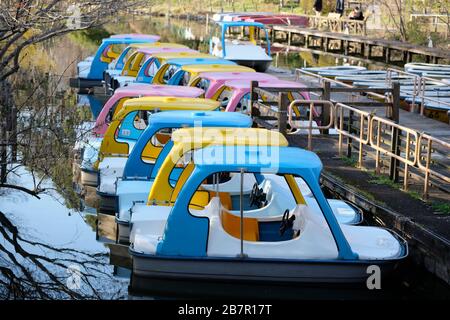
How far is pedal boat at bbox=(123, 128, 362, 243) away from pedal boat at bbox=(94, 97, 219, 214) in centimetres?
153

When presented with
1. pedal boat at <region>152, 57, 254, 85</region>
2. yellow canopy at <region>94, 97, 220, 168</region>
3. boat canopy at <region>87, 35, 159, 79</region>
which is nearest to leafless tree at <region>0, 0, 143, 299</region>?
yellow canopy at <region>94, 97, 220, 168</region>

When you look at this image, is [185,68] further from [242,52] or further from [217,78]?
[242,52]

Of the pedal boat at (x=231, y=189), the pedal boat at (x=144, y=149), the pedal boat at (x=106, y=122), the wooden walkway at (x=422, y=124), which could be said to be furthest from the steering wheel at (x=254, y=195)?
the wooden walkway at (x=422, y=124)

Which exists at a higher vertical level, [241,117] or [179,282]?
[241,117]

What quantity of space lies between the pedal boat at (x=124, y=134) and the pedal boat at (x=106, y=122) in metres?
0.08

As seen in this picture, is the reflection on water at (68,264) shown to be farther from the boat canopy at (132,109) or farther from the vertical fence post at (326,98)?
the vertical fence post at (326,98)

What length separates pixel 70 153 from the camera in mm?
17781

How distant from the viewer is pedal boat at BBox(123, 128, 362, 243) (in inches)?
483

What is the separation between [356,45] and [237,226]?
126 feet

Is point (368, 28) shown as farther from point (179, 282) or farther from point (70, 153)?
point (179, 282)

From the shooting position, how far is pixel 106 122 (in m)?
18.8

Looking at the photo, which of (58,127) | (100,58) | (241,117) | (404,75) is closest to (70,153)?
(58,127)

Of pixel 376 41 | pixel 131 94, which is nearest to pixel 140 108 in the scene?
pixel 131 94

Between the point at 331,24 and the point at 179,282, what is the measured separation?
137 ft
